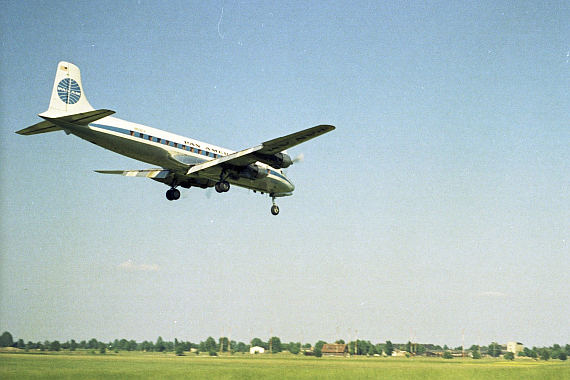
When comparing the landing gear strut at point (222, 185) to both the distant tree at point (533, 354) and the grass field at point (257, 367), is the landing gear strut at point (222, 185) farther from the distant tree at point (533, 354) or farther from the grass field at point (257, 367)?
the distant tree at point (533, 354)

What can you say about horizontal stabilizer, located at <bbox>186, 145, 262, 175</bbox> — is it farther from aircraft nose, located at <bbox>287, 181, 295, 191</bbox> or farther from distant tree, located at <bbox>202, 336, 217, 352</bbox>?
distant tree, located at <bbox>202, 336, 217, 352</bbox>

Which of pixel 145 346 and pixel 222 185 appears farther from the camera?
pixel 222 185

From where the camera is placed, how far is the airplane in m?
29.5

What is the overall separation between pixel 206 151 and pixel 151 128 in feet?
13.1

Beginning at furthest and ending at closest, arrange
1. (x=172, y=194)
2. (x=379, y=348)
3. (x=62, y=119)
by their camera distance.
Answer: (x=172, y=194) < (x=379, y=348) < (x=62, y=119)

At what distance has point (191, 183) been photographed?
1517 inches

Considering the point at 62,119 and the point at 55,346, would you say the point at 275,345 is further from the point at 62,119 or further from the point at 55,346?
the point at 62,119

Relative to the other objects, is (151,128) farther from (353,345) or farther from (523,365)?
(523,365)

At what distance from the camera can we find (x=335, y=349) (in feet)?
106

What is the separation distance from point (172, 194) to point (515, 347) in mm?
22890

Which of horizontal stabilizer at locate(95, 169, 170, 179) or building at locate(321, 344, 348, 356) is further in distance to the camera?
horizontal stabilizer at locate(95, 169, 170, 179)

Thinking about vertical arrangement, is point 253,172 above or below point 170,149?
below

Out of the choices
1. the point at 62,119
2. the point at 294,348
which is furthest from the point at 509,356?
the point at 62,119

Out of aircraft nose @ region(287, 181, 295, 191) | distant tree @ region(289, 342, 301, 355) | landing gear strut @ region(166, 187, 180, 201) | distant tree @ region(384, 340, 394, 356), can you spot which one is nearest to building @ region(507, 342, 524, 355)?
distant tree @ region(384, 340, 394, 356)
